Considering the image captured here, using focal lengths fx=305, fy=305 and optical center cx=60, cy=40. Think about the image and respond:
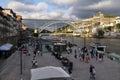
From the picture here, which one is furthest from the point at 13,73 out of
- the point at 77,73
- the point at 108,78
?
the point at 108,78

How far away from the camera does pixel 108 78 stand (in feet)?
97.9

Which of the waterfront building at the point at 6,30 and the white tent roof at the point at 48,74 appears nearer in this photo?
the white tent roof at the point at 48,74

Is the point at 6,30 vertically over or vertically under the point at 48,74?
over

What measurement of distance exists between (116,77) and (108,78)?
1000 mm

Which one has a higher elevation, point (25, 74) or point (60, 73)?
point (60, 73)

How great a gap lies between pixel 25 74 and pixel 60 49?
31.9 meters

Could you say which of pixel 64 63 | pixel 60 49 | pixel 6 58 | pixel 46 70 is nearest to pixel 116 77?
pixel 64 63

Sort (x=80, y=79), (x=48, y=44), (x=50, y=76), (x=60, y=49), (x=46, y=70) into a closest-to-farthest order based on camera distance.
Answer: (x=50, y=76)
(x=46, y=70)
(x=80, y=79)
(x=60, y=49)
(x=48, y=44)

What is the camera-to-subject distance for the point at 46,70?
20.1m

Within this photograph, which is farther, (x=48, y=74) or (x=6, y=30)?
(x=6, y=30)

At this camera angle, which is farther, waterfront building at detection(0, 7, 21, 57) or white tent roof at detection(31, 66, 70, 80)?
waterfront building at detection(0, 7, 21, 57)

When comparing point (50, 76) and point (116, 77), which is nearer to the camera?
point (50, 76)

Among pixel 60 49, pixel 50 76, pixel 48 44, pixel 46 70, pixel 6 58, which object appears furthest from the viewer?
pixel 48 44

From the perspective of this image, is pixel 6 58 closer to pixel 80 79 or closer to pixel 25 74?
pixel 25 74
